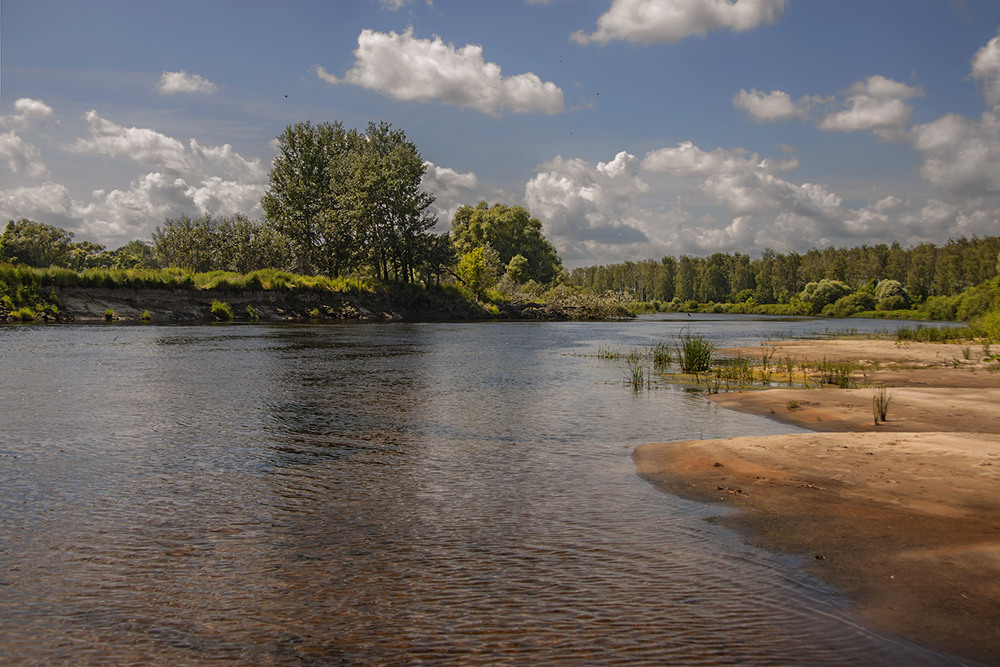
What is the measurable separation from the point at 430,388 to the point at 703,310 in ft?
529

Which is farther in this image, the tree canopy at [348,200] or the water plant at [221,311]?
the tree canopy at [348,200]

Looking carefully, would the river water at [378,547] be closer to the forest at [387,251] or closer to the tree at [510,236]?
the forest at [387,251]

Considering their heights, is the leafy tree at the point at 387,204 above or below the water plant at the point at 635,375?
above

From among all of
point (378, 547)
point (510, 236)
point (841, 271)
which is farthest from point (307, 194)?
point (841, 271)

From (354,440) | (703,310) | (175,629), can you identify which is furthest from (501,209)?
(175,629)

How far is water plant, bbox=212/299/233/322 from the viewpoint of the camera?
62906mm

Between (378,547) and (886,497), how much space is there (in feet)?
22.9

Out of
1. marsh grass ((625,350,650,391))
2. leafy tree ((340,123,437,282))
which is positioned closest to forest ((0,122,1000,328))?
leafy tree ((340,123,437,282))

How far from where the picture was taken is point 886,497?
28.6ft

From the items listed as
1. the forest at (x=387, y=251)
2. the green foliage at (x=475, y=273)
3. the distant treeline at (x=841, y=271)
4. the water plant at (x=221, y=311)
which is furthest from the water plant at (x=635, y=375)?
the distant treeline at (x=841, y=271)

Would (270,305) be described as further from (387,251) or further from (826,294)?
(826,294)

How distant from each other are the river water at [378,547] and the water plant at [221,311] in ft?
160

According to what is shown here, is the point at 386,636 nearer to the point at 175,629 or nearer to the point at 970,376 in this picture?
the point at 175,629

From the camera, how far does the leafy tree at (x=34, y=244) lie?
10356cm
